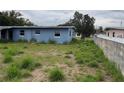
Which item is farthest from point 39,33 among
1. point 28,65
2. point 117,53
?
point 117,53

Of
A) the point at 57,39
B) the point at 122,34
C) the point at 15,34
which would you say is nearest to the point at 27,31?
the point at 15,34

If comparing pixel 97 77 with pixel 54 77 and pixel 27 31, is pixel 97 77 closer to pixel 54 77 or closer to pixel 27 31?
pixel 54 77

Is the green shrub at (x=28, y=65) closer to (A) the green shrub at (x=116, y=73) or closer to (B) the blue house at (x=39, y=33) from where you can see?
(A) the green shrub at (x=116, y=73)

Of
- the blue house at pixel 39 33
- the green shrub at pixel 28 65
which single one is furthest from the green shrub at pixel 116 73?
the blue house at pixel 39 33

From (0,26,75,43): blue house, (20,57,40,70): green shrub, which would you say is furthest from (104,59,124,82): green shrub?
(0,26,75,43): blue house

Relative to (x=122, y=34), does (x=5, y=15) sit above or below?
above

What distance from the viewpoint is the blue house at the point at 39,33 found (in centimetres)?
1716

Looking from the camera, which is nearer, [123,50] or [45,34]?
[123,50]

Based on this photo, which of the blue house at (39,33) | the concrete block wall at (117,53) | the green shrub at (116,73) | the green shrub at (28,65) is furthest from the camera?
the blue house at (39,33)
